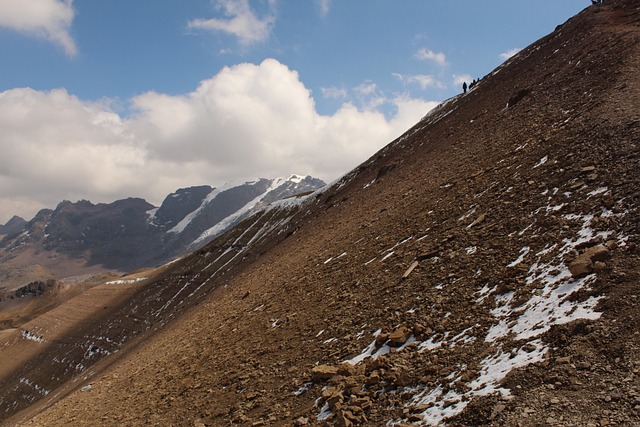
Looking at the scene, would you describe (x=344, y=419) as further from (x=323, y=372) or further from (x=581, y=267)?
(x=581, y=267)

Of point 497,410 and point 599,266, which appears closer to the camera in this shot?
point 497,410

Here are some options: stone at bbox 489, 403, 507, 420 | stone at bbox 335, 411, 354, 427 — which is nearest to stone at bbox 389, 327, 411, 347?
stone at bbox 335, 411, 354, 427

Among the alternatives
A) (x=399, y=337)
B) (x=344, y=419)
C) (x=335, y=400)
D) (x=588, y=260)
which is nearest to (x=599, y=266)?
(x=588, y=260)

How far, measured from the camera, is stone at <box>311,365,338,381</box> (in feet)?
38.2

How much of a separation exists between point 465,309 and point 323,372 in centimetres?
479

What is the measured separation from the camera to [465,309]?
11469 mm

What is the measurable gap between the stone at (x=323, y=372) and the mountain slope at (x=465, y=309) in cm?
9

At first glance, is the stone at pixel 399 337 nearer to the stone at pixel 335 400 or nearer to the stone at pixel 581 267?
the stone at pixel 335 400

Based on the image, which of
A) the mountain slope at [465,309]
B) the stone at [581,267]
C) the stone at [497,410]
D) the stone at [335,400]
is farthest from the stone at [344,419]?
the stone at [581,267]

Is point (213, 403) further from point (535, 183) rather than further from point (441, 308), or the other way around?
point (535, 183)

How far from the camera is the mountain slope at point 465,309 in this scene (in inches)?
315

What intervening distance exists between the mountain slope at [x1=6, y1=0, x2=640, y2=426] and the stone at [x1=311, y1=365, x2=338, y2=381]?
0.29ft

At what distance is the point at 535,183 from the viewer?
656 inches

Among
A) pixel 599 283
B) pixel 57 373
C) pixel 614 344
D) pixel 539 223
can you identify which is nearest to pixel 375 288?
pixel 539 223
